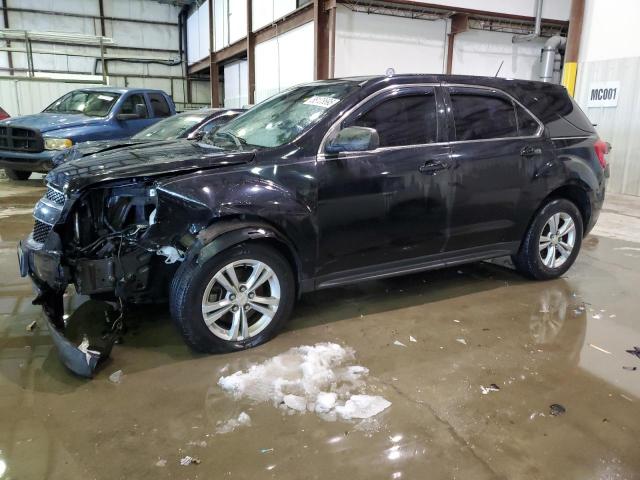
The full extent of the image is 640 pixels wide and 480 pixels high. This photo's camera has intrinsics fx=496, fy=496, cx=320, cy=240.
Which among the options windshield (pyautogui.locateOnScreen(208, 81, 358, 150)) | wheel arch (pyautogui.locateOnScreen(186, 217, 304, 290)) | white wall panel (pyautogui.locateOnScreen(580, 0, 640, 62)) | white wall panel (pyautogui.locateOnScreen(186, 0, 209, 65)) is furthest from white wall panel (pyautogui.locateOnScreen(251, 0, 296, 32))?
wheel arch (pyautogui.locateOnScreen(186, 217, 304, 290))

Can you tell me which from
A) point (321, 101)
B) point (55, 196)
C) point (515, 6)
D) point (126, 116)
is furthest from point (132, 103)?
point (515, 6)

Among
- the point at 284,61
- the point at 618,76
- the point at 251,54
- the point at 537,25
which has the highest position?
the point at 537,25

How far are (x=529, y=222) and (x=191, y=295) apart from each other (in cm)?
290

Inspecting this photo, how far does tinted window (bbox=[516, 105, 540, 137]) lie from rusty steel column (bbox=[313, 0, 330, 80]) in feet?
21.9

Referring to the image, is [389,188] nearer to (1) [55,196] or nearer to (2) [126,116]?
(1) [55,196]

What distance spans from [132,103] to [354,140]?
7.57 m

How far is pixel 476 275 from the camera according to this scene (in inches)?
185

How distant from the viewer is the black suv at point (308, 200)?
2850 millimetres

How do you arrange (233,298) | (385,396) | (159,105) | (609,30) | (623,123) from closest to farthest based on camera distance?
(385,396) < (233,298) < (623,123) < (609,30) < (159,105)

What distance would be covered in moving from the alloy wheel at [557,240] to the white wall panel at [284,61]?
7.36 m

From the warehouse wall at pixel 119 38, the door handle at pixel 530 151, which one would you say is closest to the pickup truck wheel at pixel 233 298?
the door handle at pixel 530 151

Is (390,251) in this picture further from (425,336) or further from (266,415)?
(266,415)

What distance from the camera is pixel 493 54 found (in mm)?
11977

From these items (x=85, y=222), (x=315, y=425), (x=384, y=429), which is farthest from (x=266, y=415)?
(x=85, y=222)
